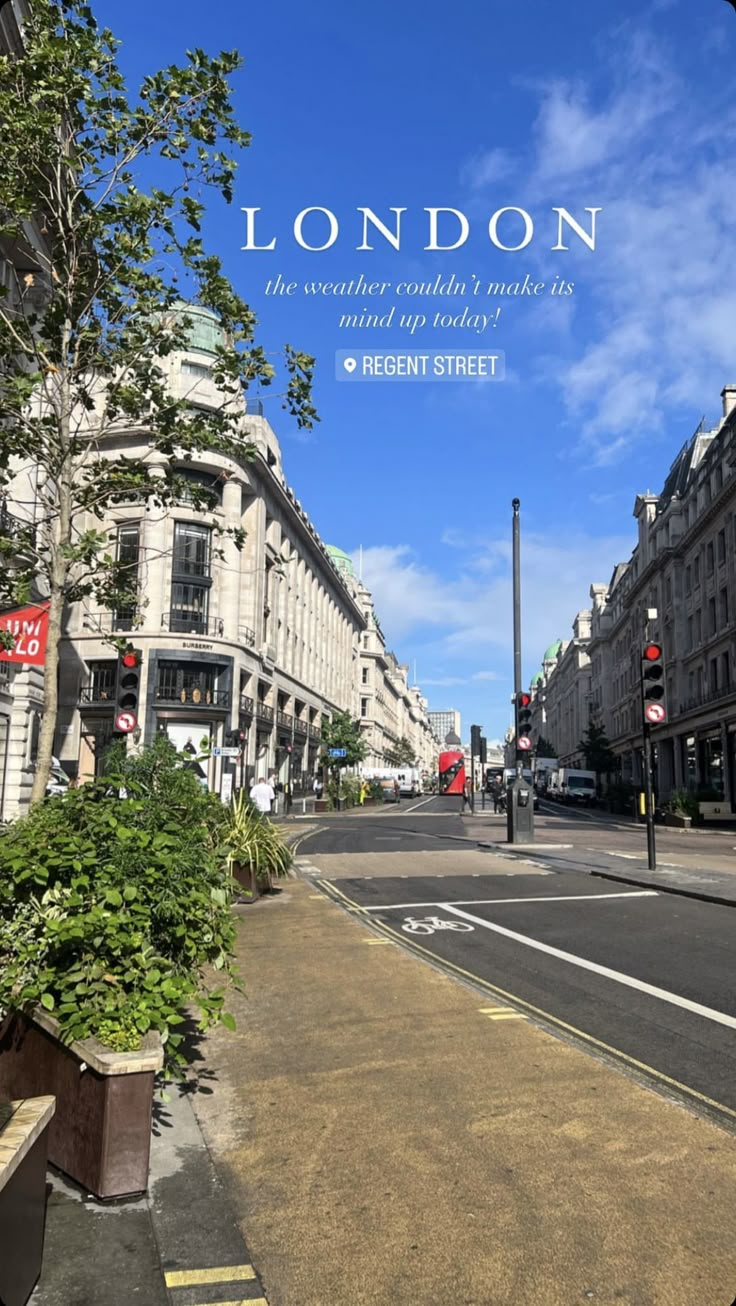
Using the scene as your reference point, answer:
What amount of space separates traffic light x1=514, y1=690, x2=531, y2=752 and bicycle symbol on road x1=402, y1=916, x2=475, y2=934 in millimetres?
12449

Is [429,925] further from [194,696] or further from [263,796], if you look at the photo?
[194,696]

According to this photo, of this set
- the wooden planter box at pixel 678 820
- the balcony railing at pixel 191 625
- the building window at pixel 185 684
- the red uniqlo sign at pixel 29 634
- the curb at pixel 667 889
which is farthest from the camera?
the balcony railing at pixel 191 625

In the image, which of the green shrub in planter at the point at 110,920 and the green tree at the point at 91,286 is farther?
the green tree at the point at 91,286

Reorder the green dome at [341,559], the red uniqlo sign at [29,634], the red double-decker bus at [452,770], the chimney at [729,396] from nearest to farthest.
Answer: the red uniqlo sign at [29,634] → the chimney at [729,396] → the red double-decker bus at [452,770] → the green dome at [341,559]

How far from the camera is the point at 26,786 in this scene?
26.1 meters

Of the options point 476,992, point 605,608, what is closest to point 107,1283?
point 476,992

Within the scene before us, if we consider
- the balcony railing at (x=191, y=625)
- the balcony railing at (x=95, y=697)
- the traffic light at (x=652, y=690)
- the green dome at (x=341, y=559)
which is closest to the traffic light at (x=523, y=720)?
the traffic light at (x=652, y=690)

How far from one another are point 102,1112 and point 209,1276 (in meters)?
0.81

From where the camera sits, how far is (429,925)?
10.9 meters

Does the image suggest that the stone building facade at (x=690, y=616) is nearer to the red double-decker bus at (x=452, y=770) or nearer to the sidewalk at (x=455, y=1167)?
the red double-decker bus at (x=452, y=770)

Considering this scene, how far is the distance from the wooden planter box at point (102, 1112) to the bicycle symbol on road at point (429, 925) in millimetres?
6946

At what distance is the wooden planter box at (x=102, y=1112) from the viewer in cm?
365

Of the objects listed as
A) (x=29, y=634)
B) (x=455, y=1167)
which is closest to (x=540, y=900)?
(x=29, y=634)

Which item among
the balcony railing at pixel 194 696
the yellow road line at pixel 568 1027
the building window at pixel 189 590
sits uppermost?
the building window at pixel 189 590
